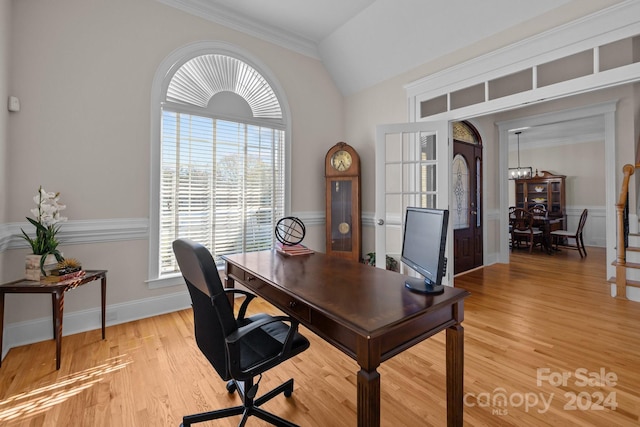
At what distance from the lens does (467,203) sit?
4.98 m

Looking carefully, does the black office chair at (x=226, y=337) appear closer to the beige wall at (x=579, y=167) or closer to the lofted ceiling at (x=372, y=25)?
the lofted ceiling at (x=372, y=25)

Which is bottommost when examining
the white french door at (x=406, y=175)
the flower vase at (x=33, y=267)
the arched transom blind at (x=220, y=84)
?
the flower vase at (x=33, y=267)

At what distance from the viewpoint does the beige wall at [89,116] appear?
7.71ft

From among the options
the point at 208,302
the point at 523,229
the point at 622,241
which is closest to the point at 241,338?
the point at 208,302

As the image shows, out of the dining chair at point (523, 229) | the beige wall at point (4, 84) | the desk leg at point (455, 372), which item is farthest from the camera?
the dining chair at point (523, 229)

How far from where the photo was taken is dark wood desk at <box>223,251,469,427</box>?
3.36 ft

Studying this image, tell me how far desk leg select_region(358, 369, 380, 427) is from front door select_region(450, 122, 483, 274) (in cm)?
410

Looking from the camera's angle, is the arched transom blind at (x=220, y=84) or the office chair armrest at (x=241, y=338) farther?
the arched transom blind at (x=220, y=84)

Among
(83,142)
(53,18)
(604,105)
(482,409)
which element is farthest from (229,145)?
(604,105)

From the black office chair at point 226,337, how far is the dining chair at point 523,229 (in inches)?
271

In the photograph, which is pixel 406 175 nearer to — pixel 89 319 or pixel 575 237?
pixel 89 319

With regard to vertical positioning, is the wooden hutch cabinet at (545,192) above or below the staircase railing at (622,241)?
above

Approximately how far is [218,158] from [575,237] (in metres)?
7.12

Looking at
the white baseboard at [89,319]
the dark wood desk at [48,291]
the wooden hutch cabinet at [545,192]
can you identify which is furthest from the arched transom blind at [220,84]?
the wooden hutch cabinet at [545,192]
